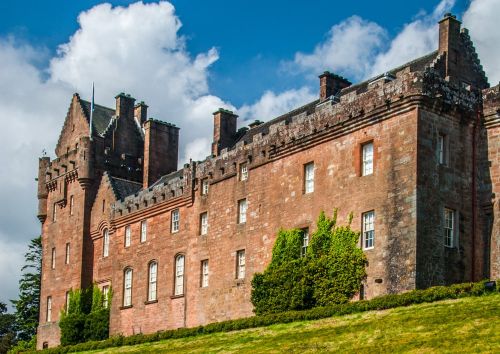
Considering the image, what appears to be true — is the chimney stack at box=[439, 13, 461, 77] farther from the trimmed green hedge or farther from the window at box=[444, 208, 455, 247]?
the trimmed green hedge

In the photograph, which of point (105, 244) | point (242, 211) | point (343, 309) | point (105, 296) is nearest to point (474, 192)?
point (343, 309)

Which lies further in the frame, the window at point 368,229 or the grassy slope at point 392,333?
the window at point 368,229

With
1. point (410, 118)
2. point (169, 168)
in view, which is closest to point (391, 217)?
point (410, 118)

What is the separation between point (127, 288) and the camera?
189ft

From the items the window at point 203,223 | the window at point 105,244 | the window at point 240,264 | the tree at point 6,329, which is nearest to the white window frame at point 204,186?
the window at point 203,223

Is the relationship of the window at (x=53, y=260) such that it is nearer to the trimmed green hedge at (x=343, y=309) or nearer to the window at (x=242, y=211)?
the trimmed green hedge at (x=343, y=309)

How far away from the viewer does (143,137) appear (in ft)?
220

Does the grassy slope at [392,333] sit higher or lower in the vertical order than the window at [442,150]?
lower

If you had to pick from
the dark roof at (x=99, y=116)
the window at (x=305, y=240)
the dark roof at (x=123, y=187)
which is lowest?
the window at (x=305, y=240)

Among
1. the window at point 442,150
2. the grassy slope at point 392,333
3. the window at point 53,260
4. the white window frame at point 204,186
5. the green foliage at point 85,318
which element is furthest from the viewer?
the window at point 53,260

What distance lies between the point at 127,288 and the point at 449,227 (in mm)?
Answer: 23702

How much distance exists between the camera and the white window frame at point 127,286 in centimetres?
5709

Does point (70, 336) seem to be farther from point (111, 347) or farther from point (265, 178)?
point (265, 178)

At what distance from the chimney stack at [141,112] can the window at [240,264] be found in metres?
22.0
